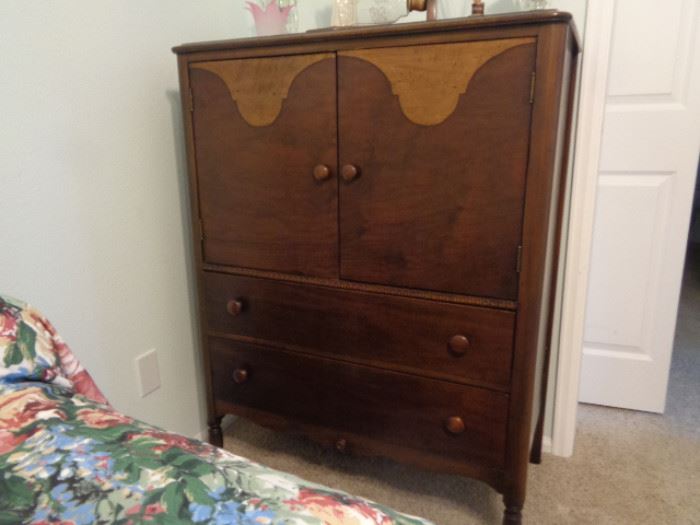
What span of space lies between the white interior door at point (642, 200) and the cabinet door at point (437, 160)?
0.79 meters

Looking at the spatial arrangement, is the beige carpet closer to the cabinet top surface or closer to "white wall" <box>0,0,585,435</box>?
"white wall" <box>0,0,585,435</box>

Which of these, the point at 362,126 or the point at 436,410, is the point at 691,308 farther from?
the point at 362,126

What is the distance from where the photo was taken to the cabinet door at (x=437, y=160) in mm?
1068

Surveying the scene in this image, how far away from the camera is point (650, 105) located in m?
1.64

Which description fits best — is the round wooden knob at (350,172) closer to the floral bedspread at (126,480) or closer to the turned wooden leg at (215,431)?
the floral bedspread at (126,480)

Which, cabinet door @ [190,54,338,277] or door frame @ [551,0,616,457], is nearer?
cabinet door @ [190,54,338,277]

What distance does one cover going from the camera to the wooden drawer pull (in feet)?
4.91

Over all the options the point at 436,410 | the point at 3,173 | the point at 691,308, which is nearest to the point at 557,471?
the point at 436,410

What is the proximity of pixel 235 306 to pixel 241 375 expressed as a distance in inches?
8.3

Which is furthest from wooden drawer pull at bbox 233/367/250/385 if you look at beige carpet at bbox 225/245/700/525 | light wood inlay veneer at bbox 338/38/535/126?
light wood inlay veneer at bbox 338/38/535/126

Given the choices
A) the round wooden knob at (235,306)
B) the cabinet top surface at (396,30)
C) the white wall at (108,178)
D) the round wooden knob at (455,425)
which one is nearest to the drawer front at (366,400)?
the round wooden knob at (455,425)

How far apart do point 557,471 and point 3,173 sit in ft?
5.62

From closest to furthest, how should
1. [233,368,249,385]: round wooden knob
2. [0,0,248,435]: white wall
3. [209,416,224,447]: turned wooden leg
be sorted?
[0,0,248,435]: white wall, [233,368,249,385]: round wooden knob, [209,416,224,447]: turned wooden leg

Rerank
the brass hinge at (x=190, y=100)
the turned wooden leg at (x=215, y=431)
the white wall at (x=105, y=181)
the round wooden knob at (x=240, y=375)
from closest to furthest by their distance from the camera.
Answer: the white wall at (x=105, y=181)
the brass hinge at (x=190, y=100)
the round wooden knob at (x=240, y=375)
the turned wooden leg at (x=215, y=431)
